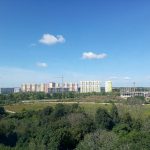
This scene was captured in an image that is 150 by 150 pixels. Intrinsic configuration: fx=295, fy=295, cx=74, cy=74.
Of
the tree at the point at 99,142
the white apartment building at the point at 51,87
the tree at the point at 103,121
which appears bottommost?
the tree at the point at 99,142

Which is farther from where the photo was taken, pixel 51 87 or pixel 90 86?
pixel 51 87

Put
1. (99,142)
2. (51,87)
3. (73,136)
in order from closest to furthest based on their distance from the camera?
(99,142) < (73,136) < (51,87)

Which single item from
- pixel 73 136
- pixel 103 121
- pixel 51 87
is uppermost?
pixel 51 87

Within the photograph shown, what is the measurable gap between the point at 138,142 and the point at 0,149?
9.03 metres

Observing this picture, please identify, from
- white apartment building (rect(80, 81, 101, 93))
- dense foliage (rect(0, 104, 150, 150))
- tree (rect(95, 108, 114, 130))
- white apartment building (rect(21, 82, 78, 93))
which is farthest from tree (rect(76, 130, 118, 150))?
white apartment building (rect(21, 82, 78, 93))

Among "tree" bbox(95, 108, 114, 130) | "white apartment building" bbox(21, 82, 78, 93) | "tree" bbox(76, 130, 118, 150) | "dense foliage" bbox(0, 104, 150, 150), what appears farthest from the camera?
"white apartment building" bbox(21, 82, 78, 93)

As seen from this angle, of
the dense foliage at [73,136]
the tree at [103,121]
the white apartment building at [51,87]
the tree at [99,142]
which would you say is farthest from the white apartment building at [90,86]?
the tree at [99,142]

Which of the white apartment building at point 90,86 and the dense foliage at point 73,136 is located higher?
the white apartment building at point 90,86

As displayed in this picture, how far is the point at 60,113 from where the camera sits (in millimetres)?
38875

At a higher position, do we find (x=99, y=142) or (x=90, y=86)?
(x=90, y=86)

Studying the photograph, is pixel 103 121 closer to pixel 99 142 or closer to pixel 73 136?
pixel 73 136

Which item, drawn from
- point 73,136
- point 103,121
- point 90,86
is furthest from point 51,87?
point 73,136

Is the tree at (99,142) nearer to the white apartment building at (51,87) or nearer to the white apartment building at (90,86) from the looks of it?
the white apartment building at (90,86)

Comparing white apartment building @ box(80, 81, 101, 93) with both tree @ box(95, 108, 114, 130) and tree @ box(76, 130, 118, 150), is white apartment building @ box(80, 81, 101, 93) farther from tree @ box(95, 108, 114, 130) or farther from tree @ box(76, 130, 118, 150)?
tree @ box(76, 130, 118, 150)
